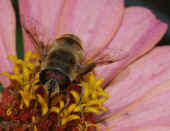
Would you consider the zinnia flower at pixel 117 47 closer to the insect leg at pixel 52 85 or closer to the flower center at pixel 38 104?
the flower center at pixel 38 104

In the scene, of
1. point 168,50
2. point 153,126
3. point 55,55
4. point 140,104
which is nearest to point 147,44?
point 168,50

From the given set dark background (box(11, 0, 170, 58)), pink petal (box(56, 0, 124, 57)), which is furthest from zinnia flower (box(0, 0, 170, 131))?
Answer: dark background (box(11, 0, 170, 58))

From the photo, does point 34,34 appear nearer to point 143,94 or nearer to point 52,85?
point 52,85

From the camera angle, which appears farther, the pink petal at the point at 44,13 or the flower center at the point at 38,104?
the pink petal at the point at 44,13

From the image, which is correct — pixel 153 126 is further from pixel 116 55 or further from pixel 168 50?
pixel 168 50

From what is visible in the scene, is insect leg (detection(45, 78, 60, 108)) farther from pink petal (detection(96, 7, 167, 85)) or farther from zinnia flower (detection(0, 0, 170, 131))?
pink petal (detection(96, 7, 167, 85))

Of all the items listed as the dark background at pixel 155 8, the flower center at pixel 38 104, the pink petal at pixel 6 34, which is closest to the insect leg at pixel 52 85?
the flower center at pixel 38 104

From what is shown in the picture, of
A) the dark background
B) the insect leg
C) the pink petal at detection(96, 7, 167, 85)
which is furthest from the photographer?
the dark background

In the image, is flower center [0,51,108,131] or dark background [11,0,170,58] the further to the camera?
dark background [11,0,170,58]
